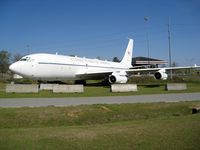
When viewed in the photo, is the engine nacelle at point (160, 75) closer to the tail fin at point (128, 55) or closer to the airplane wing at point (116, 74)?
the airplane wing at point (116, 74)

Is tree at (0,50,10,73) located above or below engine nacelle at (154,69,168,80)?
above

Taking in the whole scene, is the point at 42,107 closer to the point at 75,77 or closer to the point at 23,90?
the point at 23,90

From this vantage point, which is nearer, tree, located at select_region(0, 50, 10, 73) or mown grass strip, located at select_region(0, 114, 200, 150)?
mown grass strip, located at select_region(0, 114, 200, 150)

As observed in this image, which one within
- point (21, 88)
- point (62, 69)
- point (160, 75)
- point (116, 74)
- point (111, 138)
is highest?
point (62, 69)

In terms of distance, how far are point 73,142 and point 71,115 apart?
21.6ft

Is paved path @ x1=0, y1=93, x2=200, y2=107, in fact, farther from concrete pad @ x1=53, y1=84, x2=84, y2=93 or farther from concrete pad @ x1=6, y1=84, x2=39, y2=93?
concrete pad @ x1=53, y1=84, x2=84, y2=93

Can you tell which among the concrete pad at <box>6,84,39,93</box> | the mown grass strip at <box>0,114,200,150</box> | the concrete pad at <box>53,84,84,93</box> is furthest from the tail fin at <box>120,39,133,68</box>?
the mown grass strip at <box>0,114,200,150</box>

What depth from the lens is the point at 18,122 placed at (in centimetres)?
1310

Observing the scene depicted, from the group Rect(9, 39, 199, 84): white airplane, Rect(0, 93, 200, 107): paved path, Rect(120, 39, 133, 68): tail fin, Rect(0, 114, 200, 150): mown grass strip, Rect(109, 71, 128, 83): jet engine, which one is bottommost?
Rect(0, 114, 200, 150): mown grass strip

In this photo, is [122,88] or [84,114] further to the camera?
[122,88]

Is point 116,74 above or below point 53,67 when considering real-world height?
below

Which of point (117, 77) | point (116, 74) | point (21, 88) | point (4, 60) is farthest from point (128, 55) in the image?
point (4, 60)

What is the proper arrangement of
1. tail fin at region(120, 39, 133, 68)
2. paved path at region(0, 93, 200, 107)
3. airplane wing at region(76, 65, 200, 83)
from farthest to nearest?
tail fin at region(120, 39, 133, 68) < airplane wing at region(76, 65, 200, 83) < paved path at region(0, 93, 200, 107)

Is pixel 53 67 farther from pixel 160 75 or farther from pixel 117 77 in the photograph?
pixel 160 75
